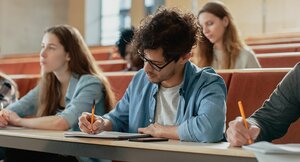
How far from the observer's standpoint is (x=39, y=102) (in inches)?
105

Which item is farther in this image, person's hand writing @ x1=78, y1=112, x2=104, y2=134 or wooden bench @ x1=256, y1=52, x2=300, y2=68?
wooden bench @ x1=256, y1=52, x2=300, y2=68

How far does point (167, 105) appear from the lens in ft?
6.25

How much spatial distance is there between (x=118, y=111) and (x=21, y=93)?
4.59 feet

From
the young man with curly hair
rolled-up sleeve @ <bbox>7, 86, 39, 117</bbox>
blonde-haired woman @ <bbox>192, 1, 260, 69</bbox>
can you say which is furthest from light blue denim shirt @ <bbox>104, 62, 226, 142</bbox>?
blonde-haired woman @ <bbox>192, 1, 260, 69</bbox>

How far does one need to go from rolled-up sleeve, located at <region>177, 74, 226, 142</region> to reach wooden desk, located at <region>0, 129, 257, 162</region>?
14cm

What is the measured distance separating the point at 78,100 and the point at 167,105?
0.55m

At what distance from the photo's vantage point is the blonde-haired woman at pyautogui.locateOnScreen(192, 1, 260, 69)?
313 cm

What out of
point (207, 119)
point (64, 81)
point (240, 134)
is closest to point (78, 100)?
point (64, 81)

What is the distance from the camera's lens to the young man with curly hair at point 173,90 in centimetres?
164

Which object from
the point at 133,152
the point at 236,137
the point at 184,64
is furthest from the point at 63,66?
the point at 236,137

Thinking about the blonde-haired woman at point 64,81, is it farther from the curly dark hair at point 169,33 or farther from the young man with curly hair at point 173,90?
the curly dark hair at point 169,33

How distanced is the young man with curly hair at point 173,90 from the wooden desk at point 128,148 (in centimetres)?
17

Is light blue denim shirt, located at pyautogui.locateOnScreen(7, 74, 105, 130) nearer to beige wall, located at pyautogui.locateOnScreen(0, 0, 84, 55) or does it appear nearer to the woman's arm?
the woman's arm

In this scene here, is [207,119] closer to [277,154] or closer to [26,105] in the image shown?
[277,154]
